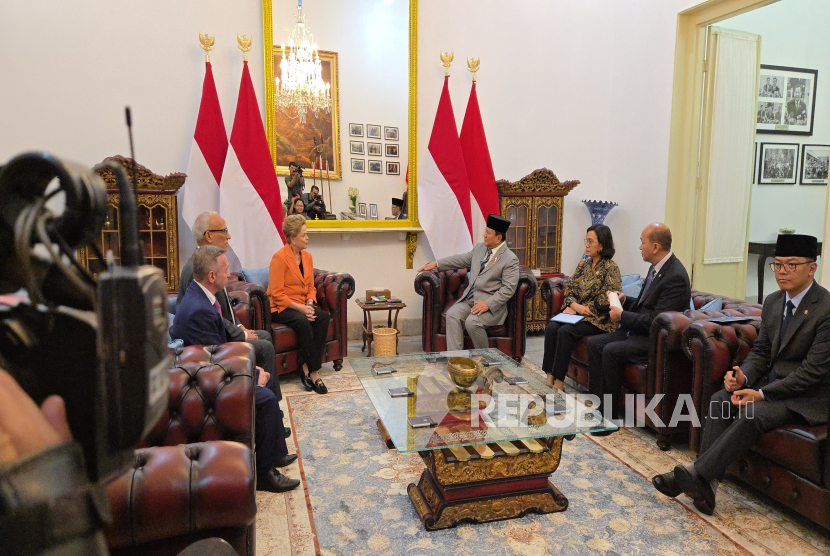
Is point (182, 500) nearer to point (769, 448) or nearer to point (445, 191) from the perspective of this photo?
point (769, 448)

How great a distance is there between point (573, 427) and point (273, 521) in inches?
54.3

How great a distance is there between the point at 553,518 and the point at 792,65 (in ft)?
16.9

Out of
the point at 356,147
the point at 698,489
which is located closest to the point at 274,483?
the point at 698,489

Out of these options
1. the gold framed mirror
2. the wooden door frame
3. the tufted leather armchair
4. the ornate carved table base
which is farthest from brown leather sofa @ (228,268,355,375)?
the wooden door frame

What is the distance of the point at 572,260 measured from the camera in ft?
20.5

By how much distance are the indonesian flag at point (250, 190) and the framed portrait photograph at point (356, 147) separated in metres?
0.83

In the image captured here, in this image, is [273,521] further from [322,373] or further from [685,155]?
[685,155]

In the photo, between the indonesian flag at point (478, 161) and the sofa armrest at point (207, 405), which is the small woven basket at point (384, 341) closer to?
the indonesian flag at point (478, 161)

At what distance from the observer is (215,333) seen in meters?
2.71

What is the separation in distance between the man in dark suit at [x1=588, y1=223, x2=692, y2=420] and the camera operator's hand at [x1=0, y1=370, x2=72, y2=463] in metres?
3.41

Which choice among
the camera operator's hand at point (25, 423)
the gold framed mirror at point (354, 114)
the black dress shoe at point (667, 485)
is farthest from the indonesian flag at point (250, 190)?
the camera operator's hand at point (25, 423)

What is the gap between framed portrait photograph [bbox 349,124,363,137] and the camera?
540cm

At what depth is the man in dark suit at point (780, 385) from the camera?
7.89ft

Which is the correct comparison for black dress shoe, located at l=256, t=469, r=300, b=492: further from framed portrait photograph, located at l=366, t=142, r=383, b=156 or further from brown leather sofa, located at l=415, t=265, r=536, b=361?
framed portrait photograph, located at l=366, t=142, r=383, b=156
